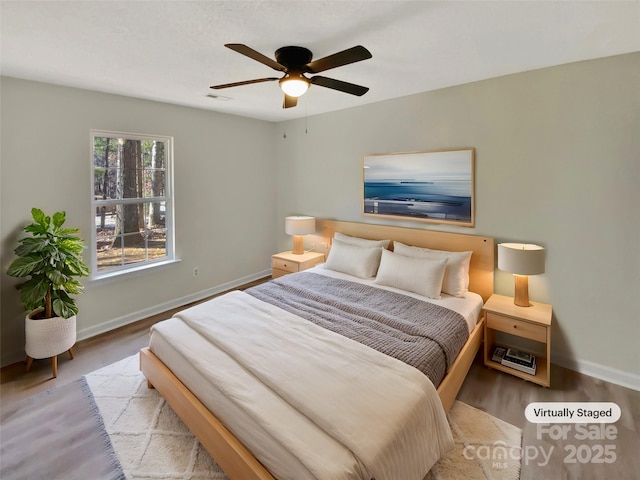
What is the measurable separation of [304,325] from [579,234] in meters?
2.31

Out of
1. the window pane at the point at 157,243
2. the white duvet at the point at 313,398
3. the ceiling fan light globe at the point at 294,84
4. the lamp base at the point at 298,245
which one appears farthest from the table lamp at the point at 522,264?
the window pane at the point at 157,243

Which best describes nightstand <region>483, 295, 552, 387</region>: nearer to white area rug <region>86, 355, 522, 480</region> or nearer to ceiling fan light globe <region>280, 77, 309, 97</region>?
white area rug <region>86, 355, 522, 480</region>

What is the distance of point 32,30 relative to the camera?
6.13 feet

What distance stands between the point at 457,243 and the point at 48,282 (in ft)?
11.9

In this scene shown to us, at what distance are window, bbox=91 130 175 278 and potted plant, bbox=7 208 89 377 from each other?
23.1 inches

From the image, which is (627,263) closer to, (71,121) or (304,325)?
(304,325)

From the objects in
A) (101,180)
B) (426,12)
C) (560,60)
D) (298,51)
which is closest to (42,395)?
(101,180)

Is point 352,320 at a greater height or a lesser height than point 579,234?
lesser

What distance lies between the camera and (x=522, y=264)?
8.20ft

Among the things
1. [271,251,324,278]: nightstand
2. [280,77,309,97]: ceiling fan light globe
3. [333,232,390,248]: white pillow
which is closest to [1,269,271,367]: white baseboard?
[271,251,324,278]: nightstand

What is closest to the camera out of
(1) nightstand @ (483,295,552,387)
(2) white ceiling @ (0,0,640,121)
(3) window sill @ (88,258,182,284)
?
(2) white ceiling @ (0,0,640,121)

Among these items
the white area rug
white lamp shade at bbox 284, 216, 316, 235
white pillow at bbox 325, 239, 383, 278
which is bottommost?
the white area rug

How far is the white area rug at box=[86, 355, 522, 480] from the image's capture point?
5.70 ft

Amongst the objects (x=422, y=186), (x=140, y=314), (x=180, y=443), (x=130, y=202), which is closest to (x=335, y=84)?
(x=422, y=186)
